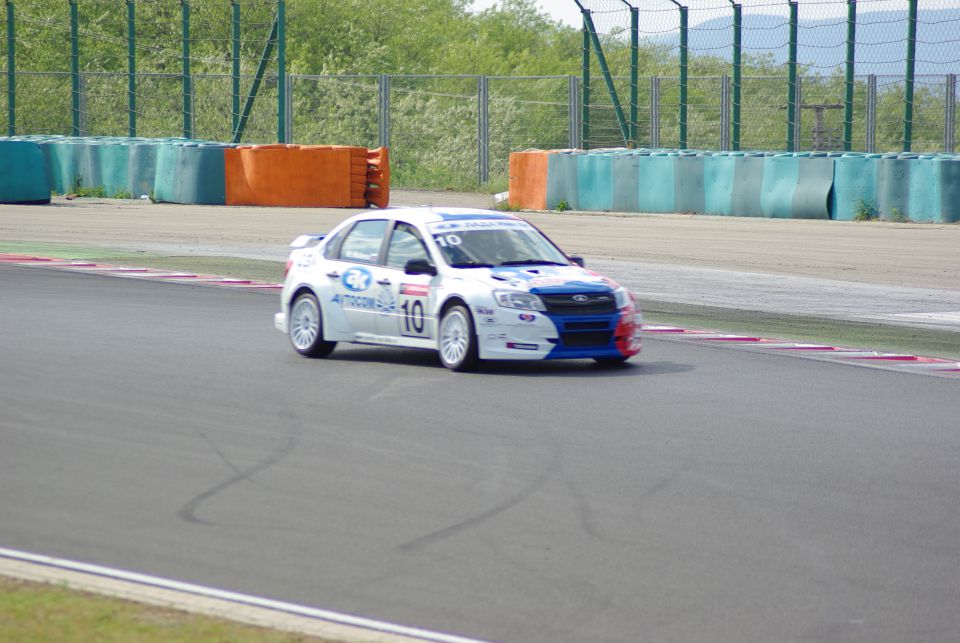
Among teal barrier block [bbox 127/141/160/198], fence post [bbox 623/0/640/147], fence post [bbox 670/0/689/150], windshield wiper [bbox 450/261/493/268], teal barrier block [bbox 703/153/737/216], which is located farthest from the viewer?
teal barrier block [bbox 127/141/160/198]

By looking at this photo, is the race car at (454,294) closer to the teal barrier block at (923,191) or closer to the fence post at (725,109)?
the teal barrier block at (923,191)

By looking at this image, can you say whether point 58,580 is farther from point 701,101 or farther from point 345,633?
point 701,101

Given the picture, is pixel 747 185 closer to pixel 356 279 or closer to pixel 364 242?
pixel 364 242

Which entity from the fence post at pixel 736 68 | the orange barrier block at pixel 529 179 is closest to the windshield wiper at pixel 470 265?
the orange barrier block at pixel 529 179

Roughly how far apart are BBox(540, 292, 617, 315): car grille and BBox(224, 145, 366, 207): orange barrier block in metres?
21.6

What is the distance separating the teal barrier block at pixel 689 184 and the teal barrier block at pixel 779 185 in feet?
4.75

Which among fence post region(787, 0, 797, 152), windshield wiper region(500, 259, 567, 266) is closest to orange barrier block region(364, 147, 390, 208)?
fence post region(787, 0, 797, 152)

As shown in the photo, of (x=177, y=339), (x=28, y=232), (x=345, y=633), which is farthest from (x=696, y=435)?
(x=28, y=232)

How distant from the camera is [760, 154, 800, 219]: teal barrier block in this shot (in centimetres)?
3033

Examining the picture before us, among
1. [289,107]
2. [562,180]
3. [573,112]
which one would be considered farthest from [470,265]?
[289,107]

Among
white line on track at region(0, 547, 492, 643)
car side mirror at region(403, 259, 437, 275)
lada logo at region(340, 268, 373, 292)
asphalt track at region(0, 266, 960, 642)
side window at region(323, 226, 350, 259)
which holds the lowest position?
asphalt track at region(0, 266, 960, 642)

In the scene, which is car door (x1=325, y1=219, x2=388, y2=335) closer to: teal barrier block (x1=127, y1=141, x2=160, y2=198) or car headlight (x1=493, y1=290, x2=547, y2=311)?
car headlight (x1=493, y1=290, x2=547, y2=311)

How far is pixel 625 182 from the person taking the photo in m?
33.1

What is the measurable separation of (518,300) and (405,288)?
111cm
